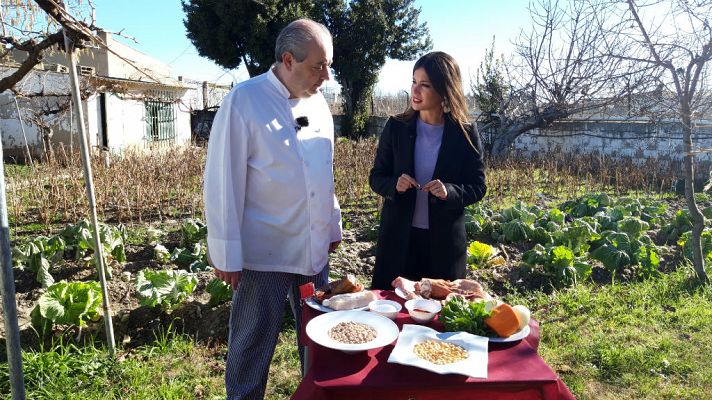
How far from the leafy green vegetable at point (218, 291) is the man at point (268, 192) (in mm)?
1433

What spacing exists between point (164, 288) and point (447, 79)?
2.43 m

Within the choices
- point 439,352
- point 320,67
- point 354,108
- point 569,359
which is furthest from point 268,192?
point 354,108

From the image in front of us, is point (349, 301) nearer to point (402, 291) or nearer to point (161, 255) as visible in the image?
point (402, 291)

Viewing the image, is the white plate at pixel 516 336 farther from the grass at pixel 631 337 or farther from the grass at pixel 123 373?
the grass at pixel 123 373

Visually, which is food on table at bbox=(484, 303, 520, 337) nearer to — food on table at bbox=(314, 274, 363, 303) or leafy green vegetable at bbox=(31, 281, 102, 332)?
food on table at bbox=(314, 274, 363, 303)

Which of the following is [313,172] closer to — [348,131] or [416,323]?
[416,323]

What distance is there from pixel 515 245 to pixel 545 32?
7.60 meters

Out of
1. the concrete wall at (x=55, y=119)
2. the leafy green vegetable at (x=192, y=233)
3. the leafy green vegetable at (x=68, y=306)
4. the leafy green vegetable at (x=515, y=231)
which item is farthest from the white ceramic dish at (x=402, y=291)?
the concrete wall at (x=55, y=119)

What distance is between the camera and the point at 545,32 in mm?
11695

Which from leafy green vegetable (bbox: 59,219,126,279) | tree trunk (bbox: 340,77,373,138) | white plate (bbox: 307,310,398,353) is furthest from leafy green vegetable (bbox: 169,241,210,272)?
tree trunk (bbox: 340,77,373,138)

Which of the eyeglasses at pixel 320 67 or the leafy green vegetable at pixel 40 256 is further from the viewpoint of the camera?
the leafy green vegetable at pixel 40 256

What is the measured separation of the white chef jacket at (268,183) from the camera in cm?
220

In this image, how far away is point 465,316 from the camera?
1.90 m

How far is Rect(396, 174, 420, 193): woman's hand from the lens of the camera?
2.63 m
